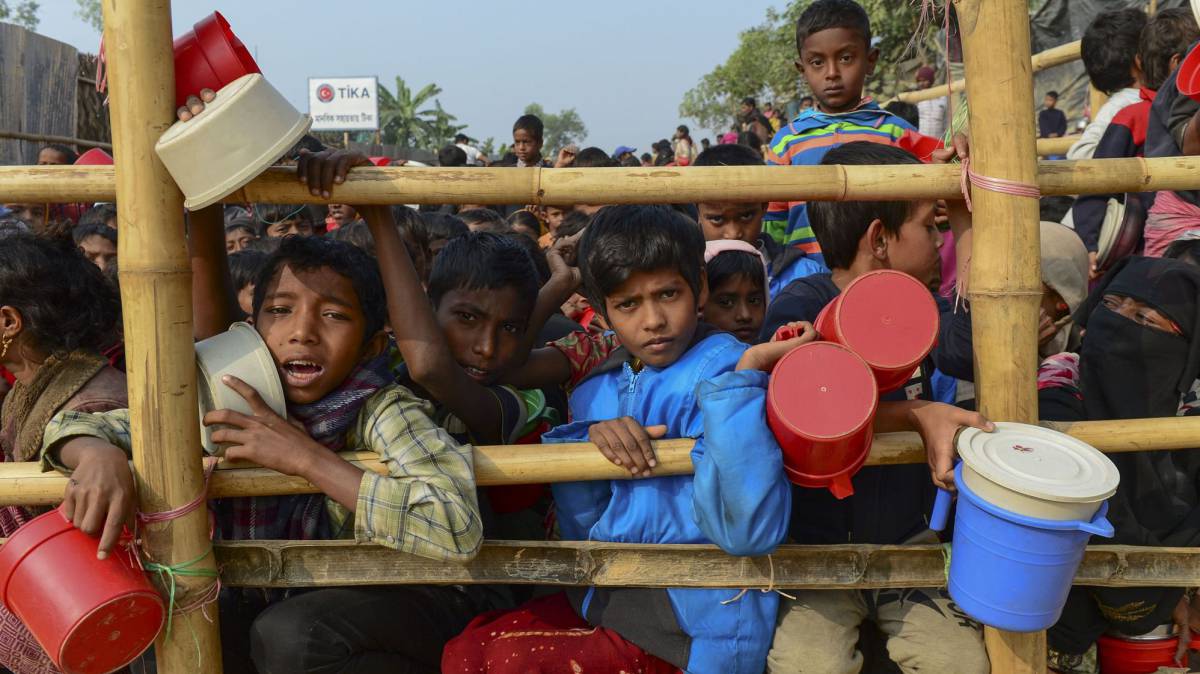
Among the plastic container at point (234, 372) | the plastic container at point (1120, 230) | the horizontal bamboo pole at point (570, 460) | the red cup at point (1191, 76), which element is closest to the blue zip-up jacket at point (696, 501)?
the horizontal bamboo pole at point (570, 460)

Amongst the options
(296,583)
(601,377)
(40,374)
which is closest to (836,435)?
(601,377)

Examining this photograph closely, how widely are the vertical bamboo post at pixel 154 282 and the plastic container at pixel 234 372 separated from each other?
0.16ft

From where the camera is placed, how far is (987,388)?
75.9 inches

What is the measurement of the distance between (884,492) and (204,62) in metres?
1.81

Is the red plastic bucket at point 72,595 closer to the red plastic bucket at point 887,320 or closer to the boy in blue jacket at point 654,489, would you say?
the boy in blue jacket at point 654,489

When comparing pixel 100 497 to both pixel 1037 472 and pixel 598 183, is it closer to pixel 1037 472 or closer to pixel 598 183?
pixel 598 183

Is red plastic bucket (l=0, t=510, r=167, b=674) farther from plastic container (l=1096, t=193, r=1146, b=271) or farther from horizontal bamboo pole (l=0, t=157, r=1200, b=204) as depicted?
plastic container (l=1096, t=193, r=1146, b=271)

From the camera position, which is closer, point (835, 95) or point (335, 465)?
point (335, 465)

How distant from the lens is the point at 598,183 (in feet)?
6.08

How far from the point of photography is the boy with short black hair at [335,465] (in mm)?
1823

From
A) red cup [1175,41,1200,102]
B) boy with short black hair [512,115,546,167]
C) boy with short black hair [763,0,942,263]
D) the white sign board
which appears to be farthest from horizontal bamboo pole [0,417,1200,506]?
the white sign board

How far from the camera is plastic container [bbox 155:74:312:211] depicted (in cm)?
169

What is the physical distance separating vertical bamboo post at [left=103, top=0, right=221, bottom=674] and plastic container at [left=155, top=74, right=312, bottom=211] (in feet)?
0.27

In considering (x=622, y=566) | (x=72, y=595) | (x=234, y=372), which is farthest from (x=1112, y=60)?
(x=72, y=595)
